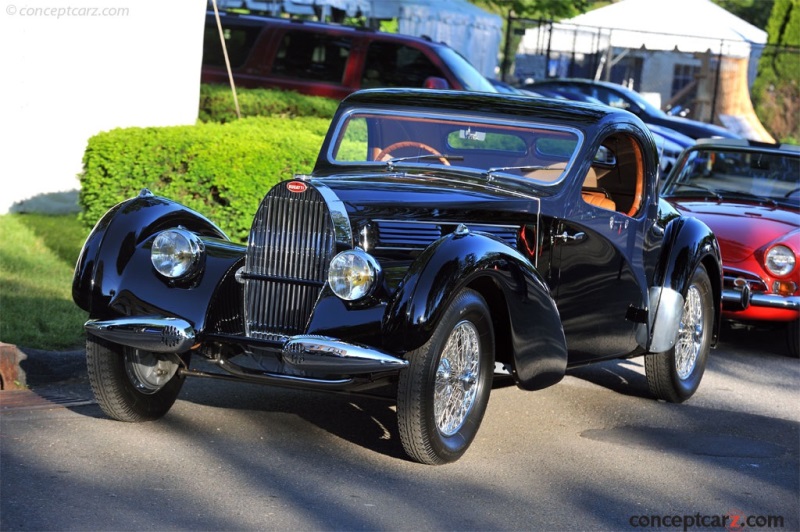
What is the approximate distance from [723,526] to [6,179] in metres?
7.92

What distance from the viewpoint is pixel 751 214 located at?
8.97 metres

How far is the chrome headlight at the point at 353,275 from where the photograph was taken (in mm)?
5039

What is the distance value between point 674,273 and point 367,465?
2.46 m

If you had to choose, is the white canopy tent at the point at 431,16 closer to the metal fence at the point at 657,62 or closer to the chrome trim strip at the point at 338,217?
the metal fence at the point at 657,62

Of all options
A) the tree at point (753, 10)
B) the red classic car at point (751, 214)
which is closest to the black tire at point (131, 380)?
the red classic car at point (751, 214)

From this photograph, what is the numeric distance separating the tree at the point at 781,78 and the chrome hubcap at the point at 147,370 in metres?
26.6

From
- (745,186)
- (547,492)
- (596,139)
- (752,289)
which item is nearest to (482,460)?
(547,492)

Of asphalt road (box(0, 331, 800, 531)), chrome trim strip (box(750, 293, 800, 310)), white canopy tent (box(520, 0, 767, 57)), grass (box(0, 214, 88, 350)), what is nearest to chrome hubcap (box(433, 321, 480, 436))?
asphalt road (box(0, 331, 800, 531))

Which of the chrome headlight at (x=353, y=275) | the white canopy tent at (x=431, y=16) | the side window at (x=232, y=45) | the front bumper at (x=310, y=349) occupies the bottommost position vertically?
the front bumper at (x=310, y=349)

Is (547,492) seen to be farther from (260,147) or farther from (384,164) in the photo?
(260,147)

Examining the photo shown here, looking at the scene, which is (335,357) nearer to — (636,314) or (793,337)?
(636,314)

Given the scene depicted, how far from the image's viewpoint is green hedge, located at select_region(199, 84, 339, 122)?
40.6 feet

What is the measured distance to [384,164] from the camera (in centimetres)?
628

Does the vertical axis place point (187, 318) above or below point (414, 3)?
below
